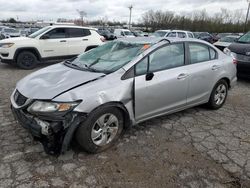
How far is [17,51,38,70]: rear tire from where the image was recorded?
890cm

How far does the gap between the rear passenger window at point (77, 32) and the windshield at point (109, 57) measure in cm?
582

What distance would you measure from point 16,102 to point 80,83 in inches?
35.6

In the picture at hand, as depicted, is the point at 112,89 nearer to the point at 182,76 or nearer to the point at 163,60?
the point at 163,60

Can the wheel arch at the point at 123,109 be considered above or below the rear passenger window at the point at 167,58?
below

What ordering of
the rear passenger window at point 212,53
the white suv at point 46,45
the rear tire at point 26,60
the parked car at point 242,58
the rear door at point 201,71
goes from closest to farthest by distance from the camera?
the rear door at point 201,71, the rear passenger window at point 212,53, the parked car at point 242,58, the white suv at point 46,45, the rear tire at point 26,60

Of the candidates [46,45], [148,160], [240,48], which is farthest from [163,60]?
[46,45]

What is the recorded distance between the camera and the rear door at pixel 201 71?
4.24 metres

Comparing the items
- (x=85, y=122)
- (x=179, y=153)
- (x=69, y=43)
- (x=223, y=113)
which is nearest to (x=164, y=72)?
(x=179, y=153)

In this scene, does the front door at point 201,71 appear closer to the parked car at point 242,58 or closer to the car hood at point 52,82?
the car hood at point 52,82

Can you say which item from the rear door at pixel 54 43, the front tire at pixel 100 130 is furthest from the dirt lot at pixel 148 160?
the rear door at pixel 54 43

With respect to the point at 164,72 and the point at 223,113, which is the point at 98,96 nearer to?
the point at 164,72

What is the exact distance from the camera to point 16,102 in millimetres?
3268

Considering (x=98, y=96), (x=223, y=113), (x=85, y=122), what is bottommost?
(x=223, y=113)

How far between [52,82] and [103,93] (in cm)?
74
